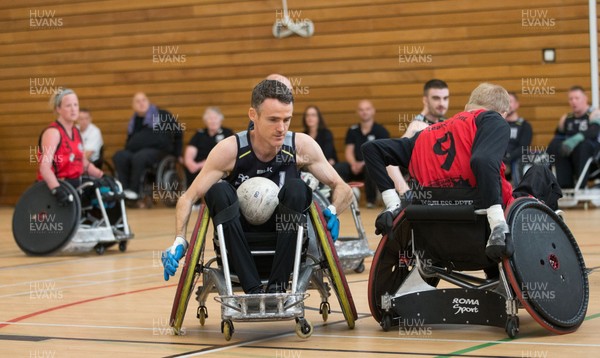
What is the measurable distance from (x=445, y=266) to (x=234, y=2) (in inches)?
428

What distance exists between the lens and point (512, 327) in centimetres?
493

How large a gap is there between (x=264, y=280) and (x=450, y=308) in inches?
36.1

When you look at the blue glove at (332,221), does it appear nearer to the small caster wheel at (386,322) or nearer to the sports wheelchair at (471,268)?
the sports wheelchair at (471,268)

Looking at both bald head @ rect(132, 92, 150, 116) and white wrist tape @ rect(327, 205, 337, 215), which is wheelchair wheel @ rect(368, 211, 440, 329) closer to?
white wrist tape @ rect(327, 205, 337, 215)

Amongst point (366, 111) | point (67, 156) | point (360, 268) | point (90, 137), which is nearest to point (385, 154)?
point (360, 268)

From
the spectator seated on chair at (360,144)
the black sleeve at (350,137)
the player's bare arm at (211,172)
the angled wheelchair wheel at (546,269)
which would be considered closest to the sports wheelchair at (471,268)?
the angled wheelchair wheel at (546,269)

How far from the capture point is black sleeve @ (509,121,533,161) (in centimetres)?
1330

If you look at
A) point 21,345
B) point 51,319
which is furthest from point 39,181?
point 21,345

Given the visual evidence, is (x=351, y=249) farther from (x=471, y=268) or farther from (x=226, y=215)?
(x=226, y=215)

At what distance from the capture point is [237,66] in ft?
52.4

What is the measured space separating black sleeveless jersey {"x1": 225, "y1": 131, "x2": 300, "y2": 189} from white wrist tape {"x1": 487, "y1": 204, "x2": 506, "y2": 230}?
110cm

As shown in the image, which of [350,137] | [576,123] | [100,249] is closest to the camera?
[100,249]

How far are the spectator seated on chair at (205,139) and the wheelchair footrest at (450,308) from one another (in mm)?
9789

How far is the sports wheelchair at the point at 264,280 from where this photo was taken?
4973 mm
